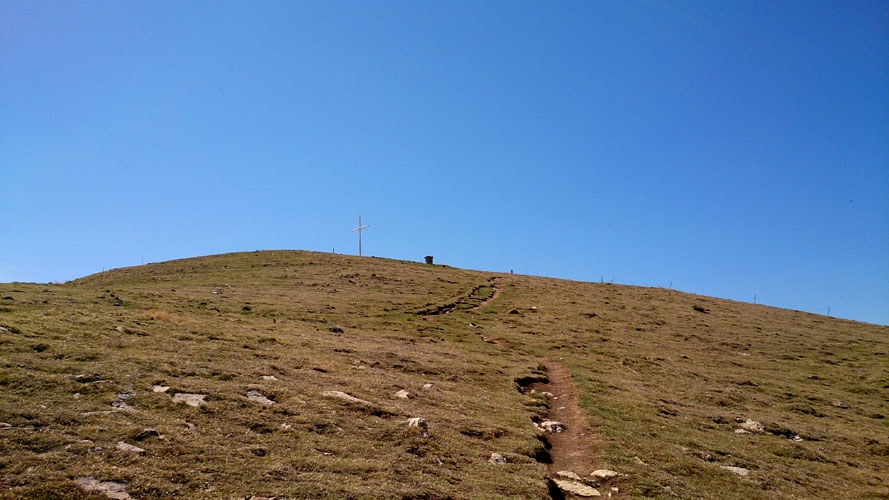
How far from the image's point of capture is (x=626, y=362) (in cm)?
2970

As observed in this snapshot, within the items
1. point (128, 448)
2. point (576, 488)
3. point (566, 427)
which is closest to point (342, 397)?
point (128, 448)

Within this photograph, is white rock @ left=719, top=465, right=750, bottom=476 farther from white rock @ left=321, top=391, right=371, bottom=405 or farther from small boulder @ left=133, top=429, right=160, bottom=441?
small boulder @ left=133, top=429, right=160, bottom=441

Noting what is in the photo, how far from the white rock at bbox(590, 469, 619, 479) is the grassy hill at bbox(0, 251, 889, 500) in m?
0.22

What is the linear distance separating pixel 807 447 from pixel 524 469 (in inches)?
497

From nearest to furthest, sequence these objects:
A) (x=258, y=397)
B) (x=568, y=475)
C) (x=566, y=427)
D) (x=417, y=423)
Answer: (x=568, y=475)
(x=417, y=423)
(x=258, y=397)
(x=566, y=427)

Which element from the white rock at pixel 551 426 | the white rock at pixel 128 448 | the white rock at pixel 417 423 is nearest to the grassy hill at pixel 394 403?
the white rock at pixel 128 448

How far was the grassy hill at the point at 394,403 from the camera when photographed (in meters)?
9.69

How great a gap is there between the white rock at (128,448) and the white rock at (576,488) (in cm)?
873

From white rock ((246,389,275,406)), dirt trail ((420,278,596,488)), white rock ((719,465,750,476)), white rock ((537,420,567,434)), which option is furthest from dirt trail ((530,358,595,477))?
white rock ((246,389,275,406))

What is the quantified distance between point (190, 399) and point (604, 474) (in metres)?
10.1

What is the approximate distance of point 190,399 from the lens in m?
12.5

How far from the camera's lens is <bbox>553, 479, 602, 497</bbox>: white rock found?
40.2 ft

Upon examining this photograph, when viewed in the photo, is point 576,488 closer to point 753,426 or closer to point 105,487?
point 105,487

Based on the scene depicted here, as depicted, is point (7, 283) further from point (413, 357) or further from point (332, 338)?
point (413, 357)
